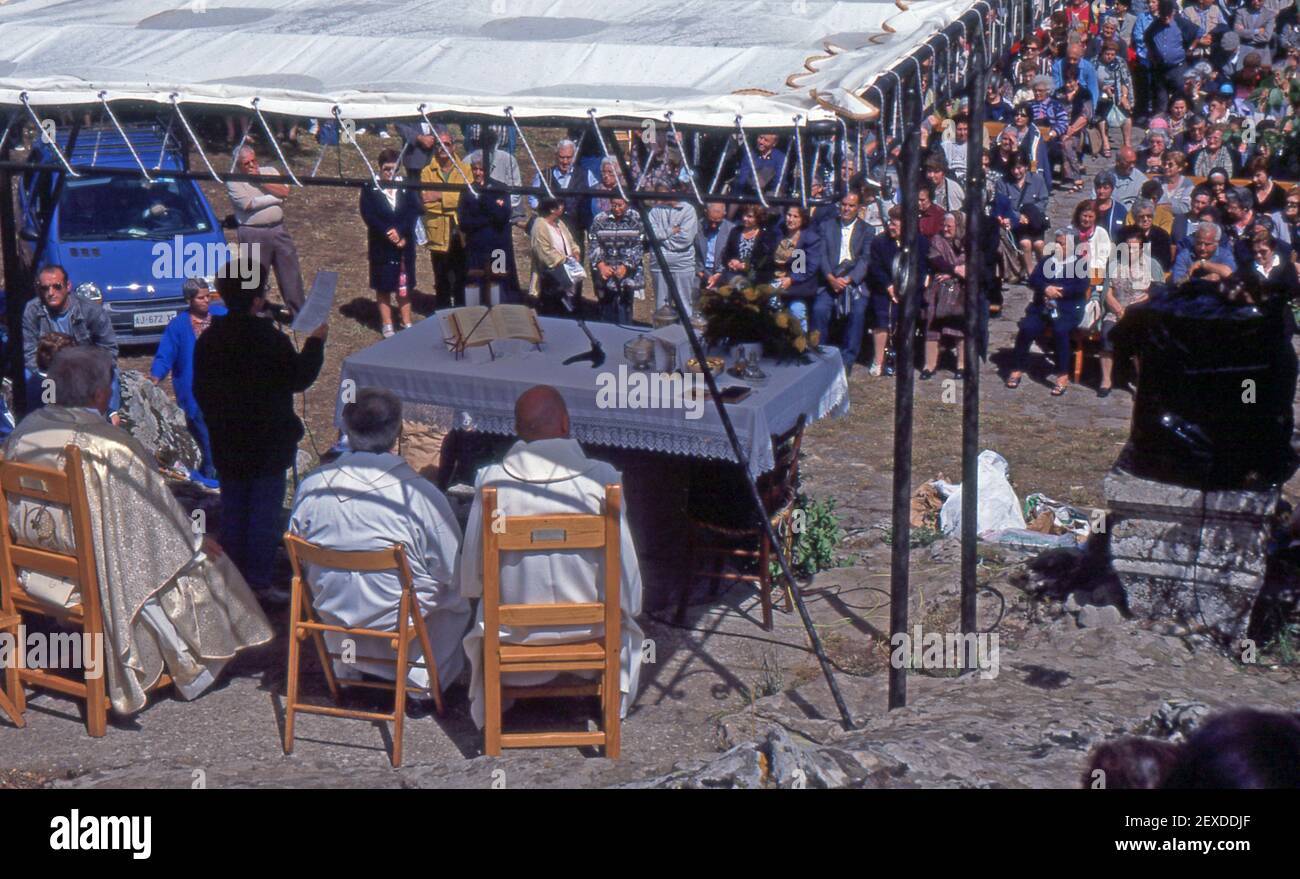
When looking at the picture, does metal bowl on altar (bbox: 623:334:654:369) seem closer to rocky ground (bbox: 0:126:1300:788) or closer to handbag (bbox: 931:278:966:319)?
rocky ground (bbox: 0:126:1300:788)

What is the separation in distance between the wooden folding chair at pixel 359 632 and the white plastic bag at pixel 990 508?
3.62 metres

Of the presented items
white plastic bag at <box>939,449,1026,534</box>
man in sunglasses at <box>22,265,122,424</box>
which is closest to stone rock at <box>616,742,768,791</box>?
white plastic bag at <box>939,449,1026,534</box>

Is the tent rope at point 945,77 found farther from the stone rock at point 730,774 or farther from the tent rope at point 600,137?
the stone rock at point 730,774

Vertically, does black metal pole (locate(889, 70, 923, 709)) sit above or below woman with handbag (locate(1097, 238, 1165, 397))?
above

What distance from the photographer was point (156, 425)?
31.0 feet

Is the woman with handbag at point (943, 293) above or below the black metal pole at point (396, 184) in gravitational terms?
below

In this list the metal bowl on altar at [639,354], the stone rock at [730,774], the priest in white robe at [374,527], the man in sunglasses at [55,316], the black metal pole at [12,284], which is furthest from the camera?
the man in sunglasses at [55,316]

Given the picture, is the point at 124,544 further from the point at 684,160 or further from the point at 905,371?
the point at 905,371

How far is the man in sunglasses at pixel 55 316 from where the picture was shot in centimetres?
901

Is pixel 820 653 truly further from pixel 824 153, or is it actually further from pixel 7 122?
pixel 7 122

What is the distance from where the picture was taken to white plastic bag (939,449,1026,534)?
8.70m

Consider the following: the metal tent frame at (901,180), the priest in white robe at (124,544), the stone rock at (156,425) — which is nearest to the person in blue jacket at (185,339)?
the stone rock at (156,425)

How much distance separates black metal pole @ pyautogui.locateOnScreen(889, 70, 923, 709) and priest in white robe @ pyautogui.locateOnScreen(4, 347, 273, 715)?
2.69 metres

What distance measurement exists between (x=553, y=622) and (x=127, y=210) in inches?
360
